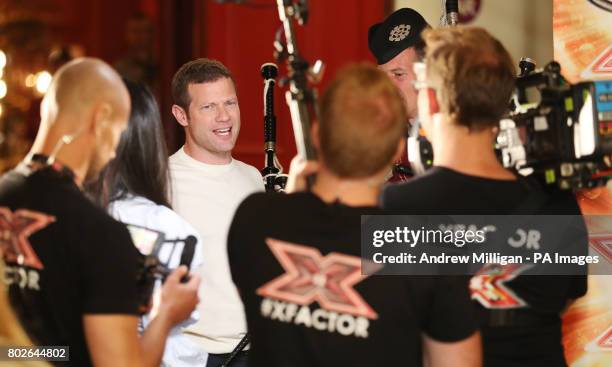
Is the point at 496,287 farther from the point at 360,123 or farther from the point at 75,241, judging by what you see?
the point at 75,241

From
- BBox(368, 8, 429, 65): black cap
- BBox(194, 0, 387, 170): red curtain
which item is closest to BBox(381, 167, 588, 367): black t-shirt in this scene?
BBox(368, 8, 429, 65): black cap

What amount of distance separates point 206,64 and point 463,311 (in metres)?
1.61

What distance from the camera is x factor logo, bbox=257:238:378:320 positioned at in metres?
1.61

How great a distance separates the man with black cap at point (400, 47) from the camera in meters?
2.88

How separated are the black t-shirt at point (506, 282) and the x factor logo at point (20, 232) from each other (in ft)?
2.24

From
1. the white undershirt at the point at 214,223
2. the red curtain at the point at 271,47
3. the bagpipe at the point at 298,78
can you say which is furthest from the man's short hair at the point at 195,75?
the red curtain at the point at 271,47

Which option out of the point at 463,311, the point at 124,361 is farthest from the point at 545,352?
the point at 124,361

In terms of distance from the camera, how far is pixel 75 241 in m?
1.64

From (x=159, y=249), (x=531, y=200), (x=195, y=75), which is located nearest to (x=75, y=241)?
(x=159, y=249)

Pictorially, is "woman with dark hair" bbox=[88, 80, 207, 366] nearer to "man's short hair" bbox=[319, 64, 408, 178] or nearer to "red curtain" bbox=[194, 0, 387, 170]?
"man's short hair" bbox=[319, 64, 408, 178]

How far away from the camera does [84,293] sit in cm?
165

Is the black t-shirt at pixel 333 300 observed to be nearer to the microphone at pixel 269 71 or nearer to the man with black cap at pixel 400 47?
the microphone at pixel 269 71

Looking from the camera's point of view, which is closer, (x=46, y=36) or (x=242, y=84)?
(x=242, y=84)

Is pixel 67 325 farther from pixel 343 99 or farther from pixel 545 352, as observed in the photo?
pixel 545 352
